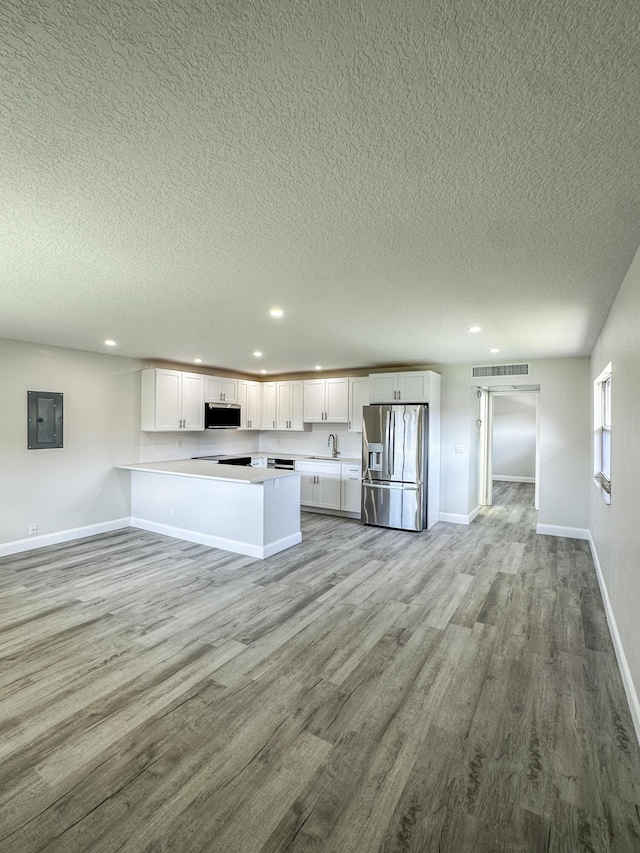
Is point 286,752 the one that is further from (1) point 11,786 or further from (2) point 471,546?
(2) point 471,546

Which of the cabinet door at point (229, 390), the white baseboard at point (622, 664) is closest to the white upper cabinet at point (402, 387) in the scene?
the cabinet door at point (229, 390)

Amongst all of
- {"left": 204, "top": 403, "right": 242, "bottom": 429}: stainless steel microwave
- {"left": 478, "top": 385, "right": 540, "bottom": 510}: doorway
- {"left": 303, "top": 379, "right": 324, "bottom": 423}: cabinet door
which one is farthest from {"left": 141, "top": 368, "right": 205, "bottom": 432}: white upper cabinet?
{"left": 478, "top": 385, "right": 540, "bottom": 510}: doorway

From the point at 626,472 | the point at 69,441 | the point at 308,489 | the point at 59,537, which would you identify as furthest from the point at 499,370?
the point at 59,537

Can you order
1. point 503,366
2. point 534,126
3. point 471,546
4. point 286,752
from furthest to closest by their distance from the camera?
point 503,366 → point 471,546 → point 286,752 → point 534,126

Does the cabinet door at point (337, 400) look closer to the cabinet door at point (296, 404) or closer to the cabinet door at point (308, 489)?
the cabinet door at point (296, 404)

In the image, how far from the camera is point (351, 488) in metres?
6.77

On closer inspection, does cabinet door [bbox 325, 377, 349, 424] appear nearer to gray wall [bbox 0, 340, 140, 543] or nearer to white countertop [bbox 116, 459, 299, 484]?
white countertop [bbox 116, 459, 299, 484]

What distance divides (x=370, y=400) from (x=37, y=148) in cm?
533

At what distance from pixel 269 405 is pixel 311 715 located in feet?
20.1

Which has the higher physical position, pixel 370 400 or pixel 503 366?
pixel 503 366

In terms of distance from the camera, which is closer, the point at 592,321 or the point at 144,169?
the point at 144,169

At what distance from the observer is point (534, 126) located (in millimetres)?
1285

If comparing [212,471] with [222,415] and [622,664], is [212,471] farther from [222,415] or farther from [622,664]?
[622,664]

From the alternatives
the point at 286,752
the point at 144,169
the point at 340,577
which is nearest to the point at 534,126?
the point at 144,169
